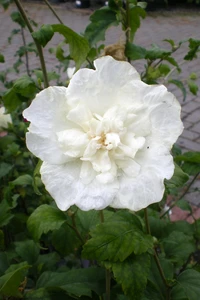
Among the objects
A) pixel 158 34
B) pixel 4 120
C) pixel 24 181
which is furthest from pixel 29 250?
pixel 158 34

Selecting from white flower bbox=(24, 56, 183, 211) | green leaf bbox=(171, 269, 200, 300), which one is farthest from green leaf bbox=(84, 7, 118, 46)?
green leaf bbox=(171, 269, 200, 300)

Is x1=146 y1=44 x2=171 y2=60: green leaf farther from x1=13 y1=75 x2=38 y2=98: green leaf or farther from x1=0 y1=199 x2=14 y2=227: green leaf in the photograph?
x1=0 y1=199 x2=14 y2=227: green leaf

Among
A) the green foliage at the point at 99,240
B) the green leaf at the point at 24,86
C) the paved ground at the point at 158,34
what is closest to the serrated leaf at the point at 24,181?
the green foliage at the point at 99,240

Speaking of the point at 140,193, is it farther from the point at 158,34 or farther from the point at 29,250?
the point at 158,34

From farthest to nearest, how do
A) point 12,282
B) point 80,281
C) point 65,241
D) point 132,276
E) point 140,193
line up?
point 65,241 < point 80,281 < point 12,282 < point 132,276 < point 140,193

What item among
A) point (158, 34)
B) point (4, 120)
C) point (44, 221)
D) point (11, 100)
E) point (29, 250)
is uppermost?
point (11, 100)

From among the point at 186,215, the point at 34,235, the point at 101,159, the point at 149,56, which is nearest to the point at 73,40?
the point at 149,56
